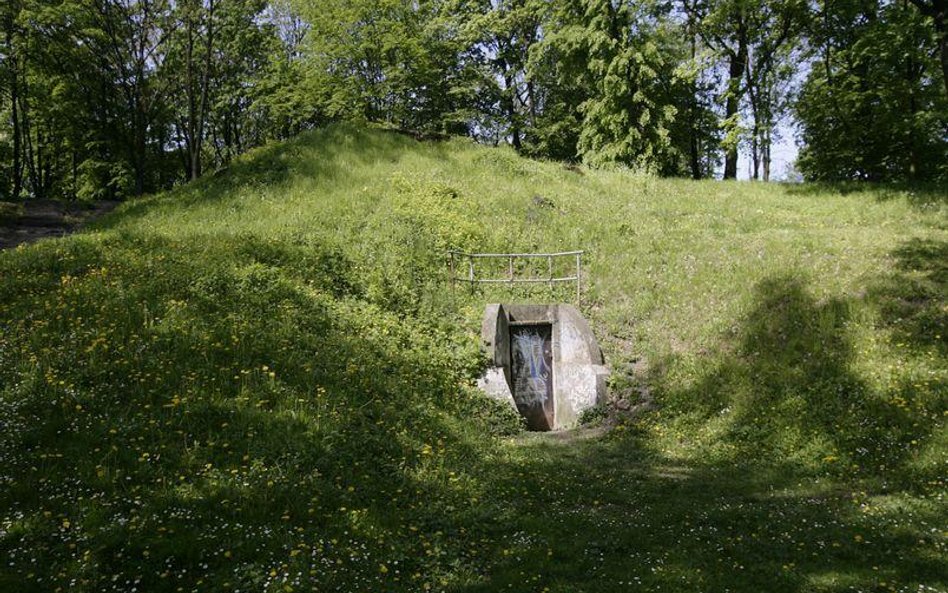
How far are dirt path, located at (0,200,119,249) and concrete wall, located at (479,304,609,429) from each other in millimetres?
15809

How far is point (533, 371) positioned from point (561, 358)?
0.88 metres

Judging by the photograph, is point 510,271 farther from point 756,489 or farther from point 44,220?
point 44,220

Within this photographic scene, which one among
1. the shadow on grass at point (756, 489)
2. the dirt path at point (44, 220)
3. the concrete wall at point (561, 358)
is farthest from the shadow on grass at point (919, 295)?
the dirt path at point (44, 220)

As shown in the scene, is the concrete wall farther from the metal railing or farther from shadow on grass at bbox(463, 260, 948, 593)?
shadow on grass at bbox(463, 260, 948, 593)

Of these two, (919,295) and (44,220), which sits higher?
(44,220)

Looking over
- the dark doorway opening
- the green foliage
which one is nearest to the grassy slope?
the dark doorway opening

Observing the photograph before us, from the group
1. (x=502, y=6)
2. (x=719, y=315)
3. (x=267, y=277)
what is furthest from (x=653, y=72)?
(x=267, y=277)

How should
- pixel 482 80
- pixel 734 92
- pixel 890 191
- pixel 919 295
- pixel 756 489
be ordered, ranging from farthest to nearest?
1. pixel 482 80
2. pixel 734 92
3. pixel 890 191
4. pixel 919 295
5. pixel 756 489

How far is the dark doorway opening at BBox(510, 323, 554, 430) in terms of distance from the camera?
1504 cm

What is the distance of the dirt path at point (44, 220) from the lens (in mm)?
18812

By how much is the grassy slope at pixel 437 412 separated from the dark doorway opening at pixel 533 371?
5.43 ft

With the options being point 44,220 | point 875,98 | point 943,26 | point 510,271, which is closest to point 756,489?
point 943,26

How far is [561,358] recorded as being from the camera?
1550 cm

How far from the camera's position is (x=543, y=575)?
19.0 feet
